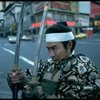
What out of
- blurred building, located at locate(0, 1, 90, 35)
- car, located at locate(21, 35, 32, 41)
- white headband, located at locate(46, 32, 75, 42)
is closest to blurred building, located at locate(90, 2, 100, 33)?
blurred building, located at locate(0, 1, 90, 35)

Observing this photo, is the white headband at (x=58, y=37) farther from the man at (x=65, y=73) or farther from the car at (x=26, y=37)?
the car at (x=26, y=37)

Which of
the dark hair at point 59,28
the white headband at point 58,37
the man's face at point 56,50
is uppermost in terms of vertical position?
the dark hair at point 59,28

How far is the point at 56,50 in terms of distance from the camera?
220 centimetres

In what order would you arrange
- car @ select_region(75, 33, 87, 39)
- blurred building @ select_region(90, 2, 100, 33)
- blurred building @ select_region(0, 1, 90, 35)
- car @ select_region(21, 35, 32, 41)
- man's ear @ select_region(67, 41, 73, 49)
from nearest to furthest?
blurred building @ select_region(0, 1, 90, 35) < blurred building @ select_region(90, 2, 100, 33) < car @ select_region(21, 35, 32, 41) < car @ select_region(75, 33, 87, 39) < man's ear @ select_region(67, 41, 73, 49)

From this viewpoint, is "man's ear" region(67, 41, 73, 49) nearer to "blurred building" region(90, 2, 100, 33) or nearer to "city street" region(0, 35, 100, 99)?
"city street" region(0, 35, 100, 99)

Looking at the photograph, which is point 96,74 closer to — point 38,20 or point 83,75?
point 83,75

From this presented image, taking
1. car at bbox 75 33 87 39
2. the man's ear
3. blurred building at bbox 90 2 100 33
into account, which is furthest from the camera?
the man's ear

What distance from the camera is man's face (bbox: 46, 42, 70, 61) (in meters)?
2.16

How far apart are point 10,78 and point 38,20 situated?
385 millimetres

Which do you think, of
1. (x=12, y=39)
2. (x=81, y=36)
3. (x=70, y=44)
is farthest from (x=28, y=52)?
(x=12, y=39)

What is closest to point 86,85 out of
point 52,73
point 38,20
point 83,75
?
point 83,75

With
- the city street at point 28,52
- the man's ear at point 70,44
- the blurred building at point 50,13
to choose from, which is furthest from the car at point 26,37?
the man's ear at point 70,44

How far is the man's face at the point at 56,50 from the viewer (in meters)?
2.16

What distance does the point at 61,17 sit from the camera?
205 cm
